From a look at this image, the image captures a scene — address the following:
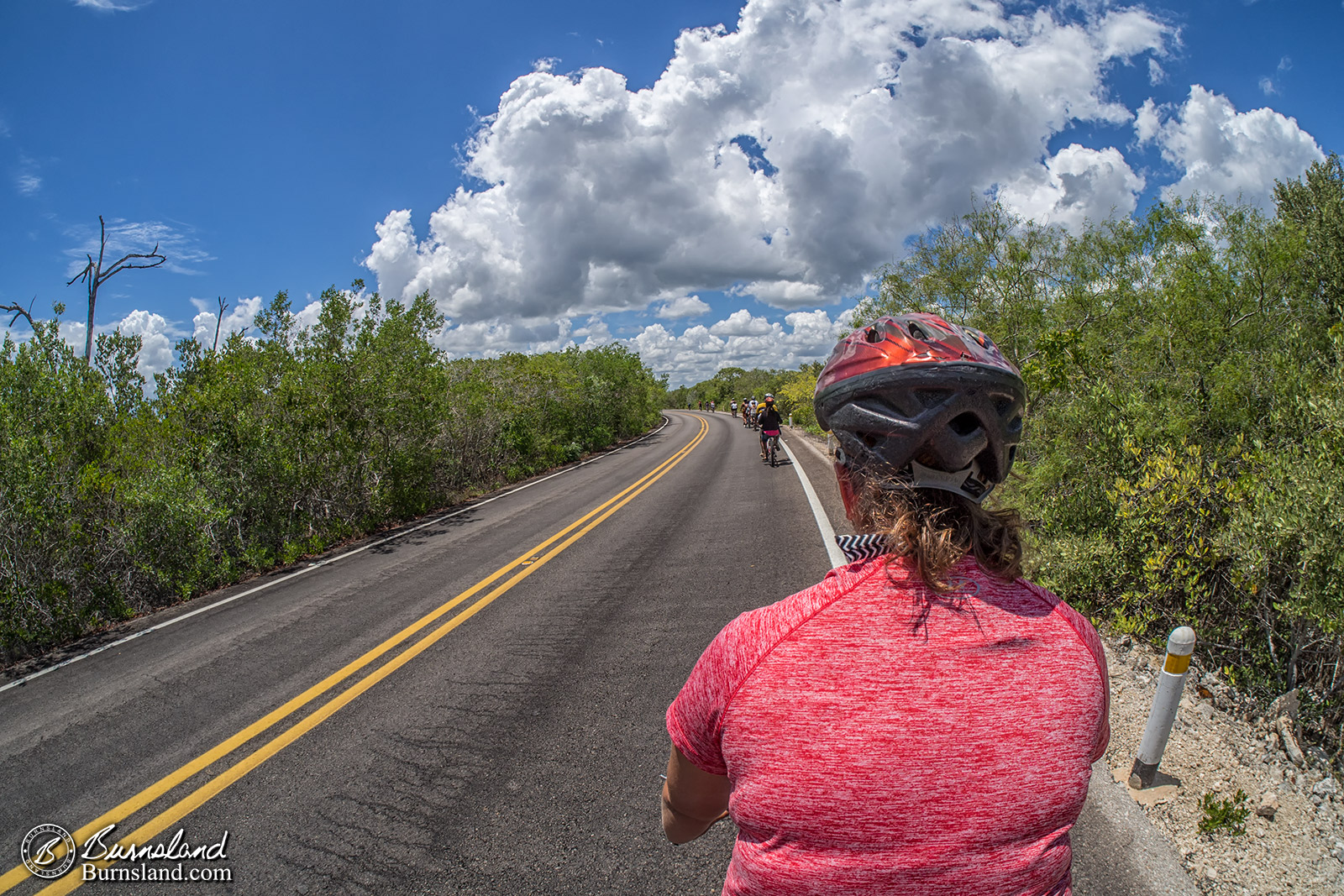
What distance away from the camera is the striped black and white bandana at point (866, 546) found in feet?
3.82

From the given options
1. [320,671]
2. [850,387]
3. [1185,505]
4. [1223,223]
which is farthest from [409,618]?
[1223,223]

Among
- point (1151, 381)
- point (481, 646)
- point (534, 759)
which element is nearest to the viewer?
→ point (534, 759)

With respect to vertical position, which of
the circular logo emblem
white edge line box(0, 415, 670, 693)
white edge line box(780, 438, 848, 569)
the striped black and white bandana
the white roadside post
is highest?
the striped black and white bandana

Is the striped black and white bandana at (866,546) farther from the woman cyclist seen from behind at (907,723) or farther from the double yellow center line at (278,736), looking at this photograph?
the double yellow center line at (278,736)

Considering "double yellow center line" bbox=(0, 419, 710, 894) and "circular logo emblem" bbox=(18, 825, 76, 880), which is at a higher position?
"double yellow center line" bbox=(0, 419, 710, 894)

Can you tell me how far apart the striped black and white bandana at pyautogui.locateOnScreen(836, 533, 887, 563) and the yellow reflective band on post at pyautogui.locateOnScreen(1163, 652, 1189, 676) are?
281cm

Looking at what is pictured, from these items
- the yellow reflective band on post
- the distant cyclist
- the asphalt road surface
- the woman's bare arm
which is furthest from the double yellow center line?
the distant cyclist

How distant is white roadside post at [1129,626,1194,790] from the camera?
3031 mm

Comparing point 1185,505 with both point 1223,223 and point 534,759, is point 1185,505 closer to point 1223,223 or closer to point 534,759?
point 534,759

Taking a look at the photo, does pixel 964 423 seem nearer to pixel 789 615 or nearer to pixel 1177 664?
pixel 789 615

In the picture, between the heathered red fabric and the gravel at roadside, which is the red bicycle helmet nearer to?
the heathered red fabric

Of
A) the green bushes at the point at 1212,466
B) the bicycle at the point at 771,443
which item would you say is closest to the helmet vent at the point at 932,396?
the green bushes at the point at 1212,466

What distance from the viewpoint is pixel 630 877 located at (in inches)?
109

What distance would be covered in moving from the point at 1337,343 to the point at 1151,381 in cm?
280
